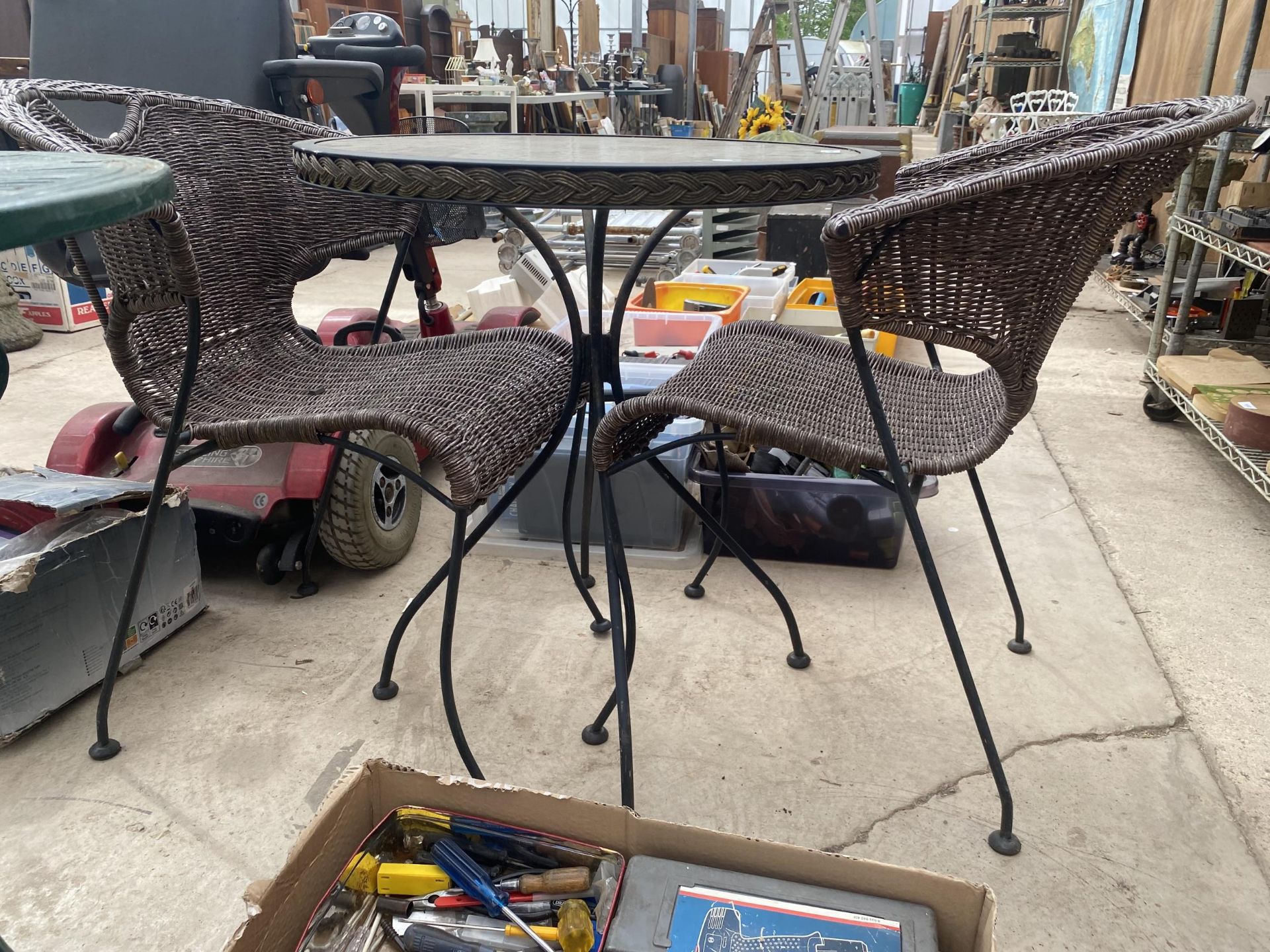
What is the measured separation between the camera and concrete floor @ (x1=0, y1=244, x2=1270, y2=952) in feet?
3.95

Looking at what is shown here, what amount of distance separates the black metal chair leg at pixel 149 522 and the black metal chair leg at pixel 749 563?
697mm

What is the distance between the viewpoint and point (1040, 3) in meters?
6.98

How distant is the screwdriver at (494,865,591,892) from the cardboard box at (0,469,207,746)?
0.93m

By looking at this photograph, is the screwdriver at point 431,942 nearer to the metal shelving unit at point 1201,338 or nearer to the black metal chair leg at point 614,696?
the black metal chair leg at point 614,696

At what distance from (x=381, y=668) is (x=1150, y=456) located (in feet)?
7.39

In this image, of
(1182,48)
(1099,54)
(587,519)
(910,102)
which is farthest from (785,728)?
(910,102)

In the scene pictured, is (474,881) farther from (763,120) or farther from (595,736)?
(763,120)

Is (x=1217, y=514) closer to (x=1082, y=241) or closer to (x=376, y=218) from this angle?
(x=1082, y=241)

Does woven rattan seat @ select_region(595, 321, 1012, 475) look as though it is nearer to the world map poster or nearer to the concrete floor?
the concrete floor

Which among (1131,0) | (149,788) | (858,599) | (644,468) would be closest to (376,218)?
(644,468)

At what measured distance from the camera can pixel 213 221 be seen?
153 centimetres

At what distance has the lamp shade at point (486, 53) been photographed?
7133mm

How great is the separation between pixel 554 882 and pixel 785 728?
62 cm

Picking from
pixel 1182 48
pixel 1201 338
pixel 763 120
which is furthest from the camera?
pixel 1182 48
